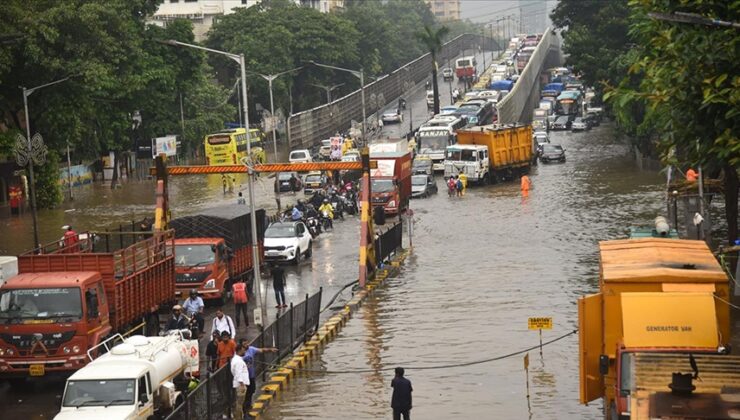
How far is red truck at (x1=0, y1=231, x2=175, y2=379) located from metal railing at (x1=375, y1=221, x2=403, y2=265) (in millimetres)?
13258

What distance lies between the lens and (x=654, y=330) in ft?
62.8

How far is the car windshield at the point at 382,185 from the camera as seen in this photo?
55.4m

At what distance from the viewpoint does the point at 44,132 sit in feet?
205

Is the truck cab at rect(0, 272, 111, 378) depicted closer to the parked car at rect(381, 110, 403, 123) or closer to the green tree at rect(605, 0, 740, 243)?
the green tree at rect(605, 0, 740, 243)

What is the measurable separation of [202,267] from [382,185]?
2130 cm

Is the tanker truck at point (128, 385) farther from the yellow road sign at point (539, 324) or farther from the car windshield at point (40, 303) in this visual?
the yellow road sign at point (539, 324)

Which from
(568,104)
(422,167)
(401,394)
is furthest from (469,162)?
(568,104)

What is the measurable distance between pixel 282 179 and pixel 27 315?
142 feet

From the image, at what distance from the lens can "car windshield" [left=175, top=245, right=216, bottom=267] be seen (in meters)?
35.2

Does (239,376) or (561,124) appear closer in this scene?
(239,376)

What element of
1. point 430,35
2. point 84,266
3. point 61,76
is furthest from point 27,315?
point 430,35

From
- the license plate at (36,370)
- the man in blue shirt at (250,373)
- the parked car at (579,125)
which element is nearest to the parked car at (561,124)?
the parked car at (579,125)

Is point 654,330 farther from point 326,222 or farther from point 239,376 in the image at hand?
point 326,222

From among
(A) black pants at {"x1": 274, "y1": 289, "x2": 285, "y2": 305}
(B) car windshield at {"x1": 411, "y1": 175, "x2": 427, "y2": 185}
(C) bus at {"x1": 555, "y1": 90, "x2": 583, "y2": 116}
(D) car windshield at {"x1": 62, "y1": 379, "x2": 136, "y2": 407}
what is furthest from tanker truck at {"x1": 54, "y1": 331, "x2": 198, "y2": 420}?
(C) bus at {"x1": 555, "y1": 90, "x2": 583, "y2": 116}
